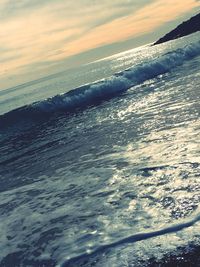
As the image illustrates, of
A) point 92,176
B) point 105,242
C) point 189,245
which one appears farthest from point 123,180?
point 189,245

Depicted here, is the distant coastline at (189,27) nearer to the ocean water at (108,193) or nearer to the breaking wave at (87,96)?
the breaking wave at (87,96)

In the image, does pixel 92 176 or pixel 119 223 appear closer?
pixel 119 223

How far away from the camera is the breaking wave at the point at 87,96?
3559 centimetres

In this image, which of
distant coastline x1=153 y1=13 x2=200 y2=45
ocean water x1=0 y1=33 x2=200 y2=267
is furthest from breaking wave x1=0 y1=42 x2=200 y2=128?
distant coastline x1=153 y1=13 x2=200 y2=45

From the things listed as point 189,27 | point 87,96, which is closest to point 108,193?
point 87,96

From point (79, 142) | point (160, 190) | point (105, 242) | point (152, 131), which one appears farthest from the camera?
point (79, 142)

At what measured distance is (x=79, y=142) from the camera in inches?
695

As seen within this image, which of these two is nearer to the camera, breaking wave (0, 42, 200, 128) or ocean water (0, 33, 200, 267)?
ocean water (0, 33, 200, 267)

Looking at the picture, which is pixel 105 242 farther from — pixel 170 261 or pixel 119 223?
pixel 170 261

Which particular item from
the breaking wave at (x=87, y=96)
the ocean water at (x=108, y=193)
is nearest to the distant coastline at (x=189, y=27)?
the breaking wave at (x=87, y=96)

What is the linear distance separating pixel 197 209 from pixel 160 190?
1576mm

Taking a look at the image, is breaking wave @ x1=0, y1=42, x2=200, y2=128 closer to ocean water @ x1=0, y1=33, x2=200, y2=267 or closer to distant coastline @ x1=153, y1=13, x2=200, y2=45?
ocean water @ x1=0, y1=33, x2=200, y2=267

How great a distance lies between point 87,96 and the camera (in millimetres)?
37156

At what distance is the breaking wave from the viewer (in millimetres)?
35594
